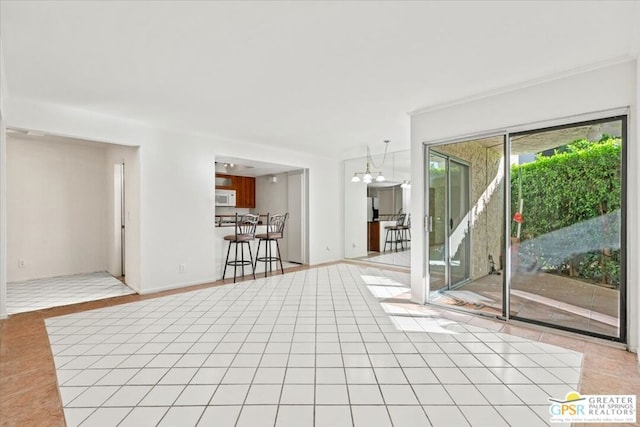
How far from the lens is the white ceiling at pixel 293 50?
80.8 inches

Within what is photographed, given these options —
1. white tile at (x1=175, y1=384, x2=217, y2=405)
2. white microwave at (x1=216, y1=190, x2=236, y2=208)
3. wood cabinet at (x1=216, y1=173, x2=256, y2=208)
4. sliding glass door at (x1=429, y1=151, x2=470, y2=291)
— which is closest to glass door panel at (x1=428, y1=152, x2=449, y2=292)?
sliding glass door at (x1=429, y1=151, x2=470, y2=291)

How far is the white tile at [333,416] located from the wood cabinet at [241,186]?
22.5 feet

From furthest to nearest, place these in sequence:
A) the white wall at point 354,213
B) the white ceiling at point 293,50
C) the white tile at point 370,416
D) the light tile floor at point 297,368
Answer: the white wall at point 354,213 < the white ceiling at point 293,50 < the light tile floor at point 297,368 < the white tile at point 370,416

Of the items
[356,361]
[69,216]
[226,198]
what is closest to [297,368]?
[356,361]

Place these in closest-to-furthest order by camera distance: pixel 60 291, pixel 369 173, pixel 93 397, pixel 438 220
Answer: pixel 93 397, pixel 438 220, pixel 60 291, pixel 369 173

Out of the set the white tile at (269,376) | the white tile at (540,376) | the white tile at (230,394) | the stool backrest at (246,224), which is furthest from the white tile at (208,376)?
the stool backrest at (246,224)

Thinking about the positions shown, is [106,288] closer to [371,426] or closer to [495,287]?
[371,426]

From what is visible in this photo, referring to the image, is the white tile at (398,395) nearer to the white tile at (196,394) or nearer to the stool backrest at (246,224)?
the white tile at (196,394)

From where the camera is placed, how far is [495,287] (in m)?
4.31

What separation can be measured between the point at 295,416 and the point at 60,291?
4.61 metres

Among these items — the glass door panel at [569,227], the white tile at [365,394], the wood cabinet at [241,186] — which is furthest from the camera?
A: the wood cabinet at [241,186]

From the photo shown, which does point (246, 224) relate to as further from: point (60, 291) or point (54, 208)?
point (54, 208)

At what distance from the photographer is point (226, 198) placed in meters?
7.77

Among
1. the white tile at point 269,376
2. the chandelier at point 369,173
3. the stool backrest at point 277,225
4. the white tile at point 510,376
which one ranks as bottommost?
the white tile at point 510,376
